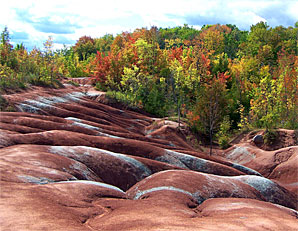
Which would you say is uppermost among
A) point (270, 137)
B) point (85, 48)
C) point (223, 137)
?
point (85, 48)

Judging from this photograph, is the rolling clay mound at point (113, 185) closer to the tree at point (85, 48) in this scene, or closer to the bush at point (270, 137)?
the bush at point (270, 137)

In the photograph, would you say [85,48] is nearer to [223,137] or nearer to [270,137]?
[223,137]

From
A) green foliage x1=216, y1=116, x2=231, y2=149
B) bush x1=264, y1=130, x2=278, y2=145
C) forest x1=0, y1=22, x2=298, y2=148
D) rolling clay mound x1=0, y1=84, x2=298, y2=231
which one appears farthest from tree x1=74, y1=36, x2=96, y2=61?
bush x1=264, y1=130, x2=278, y2=145

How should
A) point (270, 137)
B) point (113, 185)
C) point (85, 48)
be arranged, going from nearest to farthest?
point (113, 185)
point (270, 137)
point (85, 48)

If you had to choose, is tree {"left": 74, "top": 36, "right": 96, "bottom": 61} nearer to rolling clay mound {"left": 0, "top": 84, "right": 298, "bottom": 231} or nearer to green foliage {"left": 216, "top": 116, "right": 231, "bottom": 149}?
green foliage {"left": 216, "top": 116, "right": 231, "bottom": 149}

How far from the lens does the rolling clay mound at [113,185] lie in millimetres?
11922

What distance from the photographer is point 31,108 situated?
3769 cm

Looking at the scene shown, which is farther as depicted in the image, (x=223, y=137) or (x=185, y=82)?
(x=185, y=82)

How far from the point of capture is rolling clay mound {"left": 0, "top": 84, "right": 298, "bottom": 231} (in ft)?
39.1

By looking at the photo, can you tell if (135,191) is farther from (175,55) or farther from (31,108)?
(175,55)

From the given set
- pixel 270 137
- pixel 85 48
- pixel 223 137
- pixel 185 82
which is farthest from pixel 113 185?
pixel 85 48

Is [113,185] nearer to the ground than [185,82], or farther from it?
nearer to the ground

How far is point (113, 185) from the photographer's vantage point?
2245cm

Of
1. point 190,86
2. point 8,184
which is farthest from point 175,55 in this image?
point 8,184
